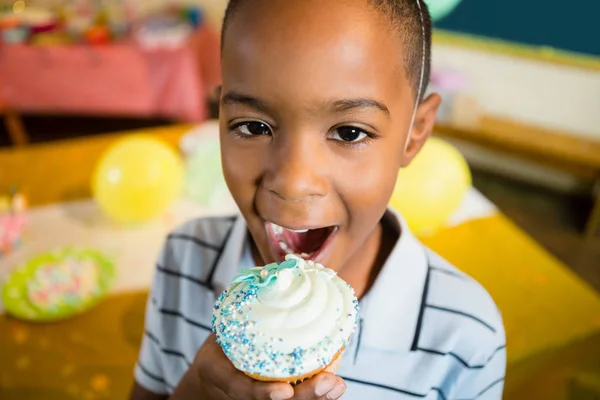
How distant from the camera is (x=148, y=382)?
92 centimetres

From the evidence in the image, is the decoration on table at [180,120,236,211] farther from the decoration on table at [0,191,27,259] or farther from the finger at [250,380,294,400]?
the finger at [250,380,294,400]

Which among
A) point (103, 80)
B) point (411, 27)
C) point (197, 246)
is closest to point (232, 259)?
point (197, 246)

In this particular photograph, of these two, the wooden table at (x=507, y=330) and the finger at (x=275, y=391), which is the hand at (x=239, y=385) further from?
the wooden table at (x=507, y=330)

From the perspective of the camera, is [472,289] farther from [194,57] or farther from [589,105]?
[194,57]

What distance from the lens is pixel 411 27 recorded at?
2.08ft

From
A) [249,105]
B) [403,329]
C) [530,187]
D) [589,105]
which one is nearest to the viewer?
[249,105]

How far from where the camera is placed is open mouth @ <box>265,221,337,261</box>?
0.68m

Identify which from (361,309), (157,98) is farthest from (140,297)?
(157,98)

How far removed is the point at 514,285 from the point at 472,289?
52cm

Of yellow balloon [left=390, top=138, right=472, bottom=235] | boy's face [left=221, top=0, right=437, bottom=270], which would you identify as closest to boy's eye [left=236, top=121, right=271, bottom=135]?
boy's face [left=221, top=0, right=437, bottom=270]

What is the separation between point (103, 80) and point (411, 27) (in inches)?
128

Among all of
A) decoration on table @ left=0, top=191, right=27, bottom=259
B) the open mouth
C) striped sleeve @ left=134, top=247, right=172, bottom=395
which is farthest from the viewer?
decoration on table @ left=0, top=191, right=27, bottom=259

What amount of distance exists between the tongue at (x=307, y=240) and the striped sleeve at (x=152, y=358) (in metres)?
0.29

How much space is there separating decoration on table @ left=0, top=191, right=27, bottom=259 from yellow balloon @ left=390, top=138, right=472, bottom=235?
44.7 inches
